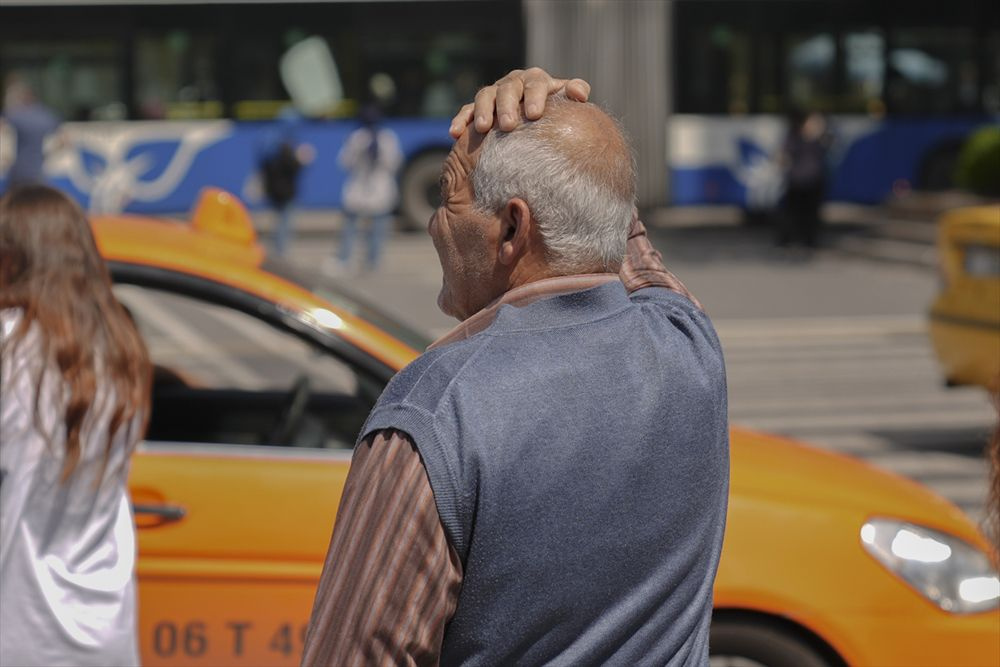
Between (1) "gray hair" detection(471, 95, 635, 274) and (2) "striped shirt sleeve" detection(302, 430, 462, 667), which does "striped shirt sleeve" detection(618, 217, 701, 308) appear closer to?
(1) "gray hair" detection(471, 95, 635, 274)

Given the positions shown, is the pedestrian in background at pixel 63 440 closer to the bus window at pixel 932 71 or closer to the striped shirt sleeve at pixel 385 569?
the striped shirt sleeve at pixel 385 569

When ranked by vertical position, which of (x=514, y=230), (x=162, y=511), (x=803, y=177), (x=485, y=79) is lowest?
(x=803, y=177)

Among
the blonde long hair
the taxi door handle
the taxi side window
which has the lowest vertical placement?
the taxi side window

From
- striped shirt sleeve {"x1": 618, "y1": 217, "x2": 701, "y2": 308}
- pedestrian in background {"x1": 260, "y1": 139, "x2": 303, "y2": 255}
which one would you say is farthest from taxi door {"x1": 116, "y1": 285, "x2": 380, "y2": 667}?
pedestrian in background {"x1": 260, "y1": 139, "x2": 303, "y2": 255}

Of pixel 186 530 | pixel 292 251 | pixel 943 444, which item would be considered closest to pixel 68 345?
pixel 186 530

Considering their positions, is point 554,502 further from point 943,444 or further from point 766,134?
point 766,134

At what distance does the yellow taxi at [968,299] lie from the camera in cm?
829

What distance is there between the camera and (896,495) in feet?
13.0

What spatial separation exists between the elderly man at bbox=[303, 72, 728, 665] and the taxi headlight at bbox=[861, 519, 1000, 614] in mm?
1830

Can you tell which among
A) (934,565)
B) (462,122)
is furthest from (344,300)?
(462,122)

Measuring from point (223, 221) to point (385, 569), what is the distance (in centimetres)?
294

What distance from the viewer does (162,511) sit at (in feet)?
11.8

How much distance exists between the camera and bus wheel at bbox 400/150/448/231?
826 inches

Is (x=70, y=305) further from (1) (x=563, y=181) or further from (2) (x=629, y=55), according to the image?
(2) (x=629, y=55)
